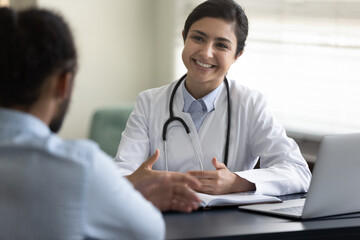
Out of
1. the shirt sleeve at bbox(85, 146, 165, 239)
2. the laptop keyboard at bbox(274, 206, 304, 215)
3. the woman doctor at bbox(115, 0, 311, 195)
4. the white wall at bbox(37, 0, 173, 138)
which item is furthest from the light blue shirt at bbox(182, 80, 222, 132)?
Answer: the white wall at bbox(37, 0, 173, 138)

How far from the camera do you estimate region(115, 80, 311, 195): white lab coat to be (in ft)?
7.05

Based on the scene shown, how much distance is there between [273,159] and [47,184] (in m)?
1.17

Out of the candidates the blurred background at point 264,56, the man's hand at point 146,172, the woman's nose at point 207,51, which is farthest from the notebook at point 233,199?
the blurred background at point 264,56

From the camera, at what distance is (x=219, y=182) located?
185 cm

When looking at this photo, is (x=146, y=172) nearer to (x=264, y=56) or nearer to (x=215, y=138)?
(x=215, y=138)

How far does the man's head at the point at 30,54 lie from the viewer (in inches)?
44.6

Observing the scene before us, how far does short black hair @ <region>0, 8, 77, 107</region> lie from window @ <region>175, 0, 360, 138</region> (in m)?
2.10

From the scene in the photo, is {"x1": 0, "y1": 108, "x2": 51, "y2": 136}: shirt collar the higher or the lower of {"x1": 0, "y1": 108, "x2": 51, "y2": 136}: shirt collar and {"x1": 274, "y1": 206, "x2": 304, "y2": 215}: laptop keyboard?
the higher

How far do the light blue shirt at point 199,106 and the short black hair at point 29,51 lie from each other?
42.9 inches

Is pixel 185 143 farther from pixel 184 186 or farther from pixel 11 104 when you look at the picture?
pixel 11 104

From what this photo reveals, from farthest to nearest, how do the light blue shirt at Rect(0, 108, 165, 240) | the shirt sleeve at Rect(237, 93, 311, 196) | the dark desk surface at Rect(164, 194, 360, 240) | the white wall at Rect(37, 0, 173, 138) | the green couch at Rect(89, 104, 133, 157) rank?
the white wall at Rect(37, 0, 173, 138) < the green couch at Rect(89, 104, 133, 157) < the shirt sleeve at Rect(237, 93, 311, 196) < the dark desk surface at Rect(164, 194, 360, 240) < the light blue shirt at Rect(0, 108, 165, 240)

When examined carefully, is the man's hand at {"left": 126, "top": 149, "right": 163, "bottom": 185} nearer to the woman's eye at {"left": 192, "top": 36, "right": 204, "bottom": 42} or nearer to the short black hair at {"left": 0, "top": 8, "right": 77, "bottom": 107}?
the woman's eye at {"left": 192, "top": 36, "right": 204, "bottom": 42}

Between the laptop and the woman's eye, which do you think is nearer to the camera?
the laptop

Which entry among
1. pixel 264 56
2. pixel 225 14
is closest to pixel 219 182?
pixel 225 14
